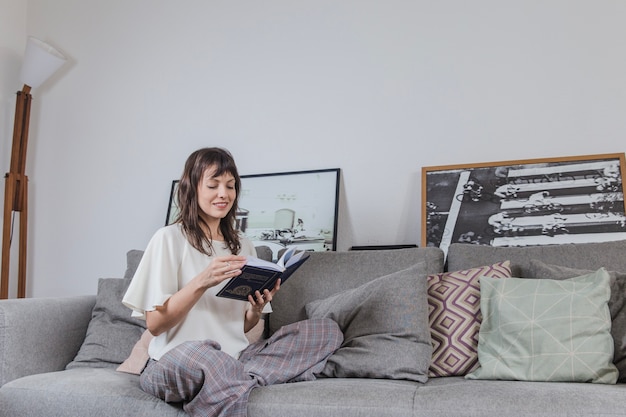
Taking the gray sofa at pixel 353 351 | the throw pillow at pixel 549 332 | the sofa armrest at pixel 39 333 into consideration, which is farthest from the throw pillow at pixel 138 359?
the throw pillow at pixel 549 332

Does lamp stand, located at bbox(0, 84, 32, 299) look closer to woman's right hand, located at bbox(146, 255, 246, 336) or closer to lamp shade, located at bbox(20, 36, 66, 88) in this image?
lamp shade, located at bbox(20, 36, 66, 88)

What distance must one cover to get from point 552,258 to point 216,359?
117 centimetres

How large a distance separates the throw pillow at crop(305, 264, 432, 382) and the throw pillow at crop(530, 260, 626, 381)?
14.7 inches

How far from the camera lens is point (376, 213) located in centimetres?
280

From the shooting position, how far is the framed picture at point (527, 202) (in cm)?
239

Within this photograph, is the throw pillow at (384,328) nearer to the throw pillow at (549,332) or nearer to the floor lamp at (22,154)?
the throw pillow at (549,332)

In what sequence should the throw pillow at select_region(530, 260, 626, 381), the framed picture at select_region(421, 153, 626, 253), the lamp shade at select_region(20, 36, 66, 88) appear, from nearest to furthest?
the throw pillow at select_region(530, 260, 626, 381) → the framed picture at select_region(421, 153, 626, 253) → the lamp shade at select_region(20, 36, 66, 88)

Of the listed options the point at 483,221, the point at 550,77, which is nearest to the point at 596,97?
the point at 550,77

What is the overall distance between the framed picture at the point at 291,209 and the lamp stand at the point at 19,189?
104cm

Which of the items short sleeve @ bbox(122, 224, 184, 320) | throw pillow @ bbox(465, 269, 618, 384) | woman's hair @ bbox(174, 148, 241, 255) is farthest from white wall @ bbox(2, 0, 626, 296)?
short sleeve @ bbox(122, 224, 184, 320)

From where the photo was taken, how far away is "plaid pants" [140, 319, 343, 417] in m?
1.54

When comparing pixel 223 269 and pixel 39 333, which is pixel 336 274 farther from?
pixel 39 333

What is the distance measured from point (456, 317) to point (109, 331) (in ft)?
3.90

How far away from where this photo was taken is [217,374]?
5.06 feet
